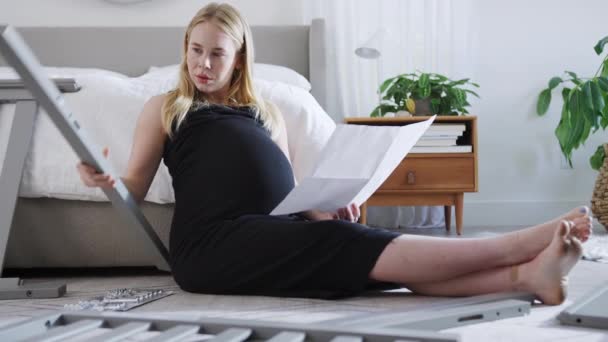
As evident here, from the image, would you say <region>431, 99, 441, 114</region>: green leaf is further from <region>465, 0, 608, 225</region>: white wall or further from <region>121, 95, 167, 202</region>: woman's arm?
<region>121, 95, 167, 202</region>: woman's arm

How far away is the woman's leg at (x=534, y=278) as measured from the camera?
3.84 ft

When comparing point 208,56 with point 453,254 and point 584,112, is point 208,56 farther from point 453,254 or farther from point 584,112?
point 584,112

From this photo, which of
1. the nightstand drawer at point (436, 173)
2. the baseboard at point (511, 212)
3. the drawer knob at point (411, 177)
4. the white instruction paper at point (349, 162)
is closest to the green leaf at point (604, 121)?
the baseboard at point (511, 212)

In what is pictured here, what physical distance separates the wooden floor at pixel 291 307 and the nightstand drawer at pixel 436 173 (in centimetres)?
109

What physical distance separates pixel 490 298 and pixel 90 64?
104 inches

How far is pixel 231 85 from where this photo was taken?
1735 millimetres

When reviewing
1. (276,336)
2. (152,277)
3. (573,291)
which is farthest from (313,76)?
(276,336)

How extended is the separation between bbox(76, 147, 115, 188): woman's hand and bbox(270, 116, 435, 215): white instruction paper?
0.32 metres

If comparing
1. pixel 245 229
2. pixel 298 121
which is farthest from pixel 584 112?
pixel 245 229

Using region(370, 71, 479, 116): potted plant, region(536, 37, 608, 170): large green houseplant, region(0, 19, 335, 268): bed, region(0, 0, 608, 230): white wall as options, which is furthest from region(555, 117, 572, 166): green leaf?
region(0, 19, 335, 268): bed

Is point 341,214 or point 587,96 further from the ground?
point 587,96

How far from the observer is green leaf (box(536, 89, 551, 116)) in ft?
11.3

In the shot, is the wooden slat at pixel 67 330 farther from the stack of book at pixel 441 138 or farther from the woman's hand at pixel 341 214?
the stack of book at pixel 441 138

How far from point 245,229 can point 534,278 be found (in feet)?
1.81
